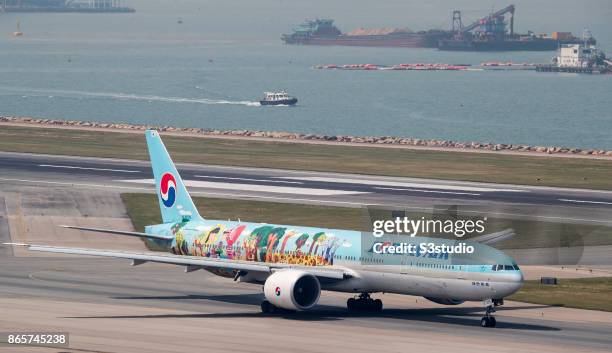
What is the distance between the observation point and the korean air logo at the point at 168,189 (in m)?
68.0

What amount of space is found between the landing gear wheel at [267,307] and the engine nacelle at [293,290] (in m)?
1.40

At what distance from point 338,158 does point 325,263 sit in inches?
3326

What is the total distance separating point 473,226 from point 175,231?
16.9 meters

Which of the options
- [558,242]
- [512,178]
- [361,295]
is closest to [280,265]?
[361,295]

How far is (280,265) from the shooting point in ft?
197

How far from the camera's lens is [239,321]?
192 ft

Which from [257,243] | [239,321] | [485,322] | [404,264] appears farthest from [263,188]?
[485,322]

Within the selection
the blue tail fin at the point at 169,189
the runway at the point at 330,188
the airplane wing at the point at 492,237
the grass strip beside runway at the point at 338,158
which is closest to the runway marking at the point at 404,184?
the runway at the point at 330,188

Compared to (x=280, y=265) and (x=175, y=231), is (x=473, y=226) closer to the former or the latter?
(x=280, y=265)

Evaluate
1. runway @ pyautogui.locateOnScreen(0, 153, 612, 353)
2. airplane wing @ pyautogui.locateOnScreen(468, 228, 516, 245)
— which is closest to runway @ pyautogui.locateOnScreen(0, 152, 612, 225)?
runway @ pyautogui.locateOnScreen(0, 153, 612, 353)

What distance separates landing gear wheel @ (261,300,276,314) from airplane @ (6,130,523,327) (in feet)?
0.16

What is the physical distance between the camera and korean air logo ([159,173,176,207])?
223ft

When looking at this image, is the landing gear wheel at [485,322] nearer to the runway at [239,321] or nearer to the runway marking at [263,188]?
the runway at [239,321]

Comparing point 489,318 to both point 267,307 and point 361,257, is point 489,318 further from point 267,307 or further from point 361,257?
point 267,307
